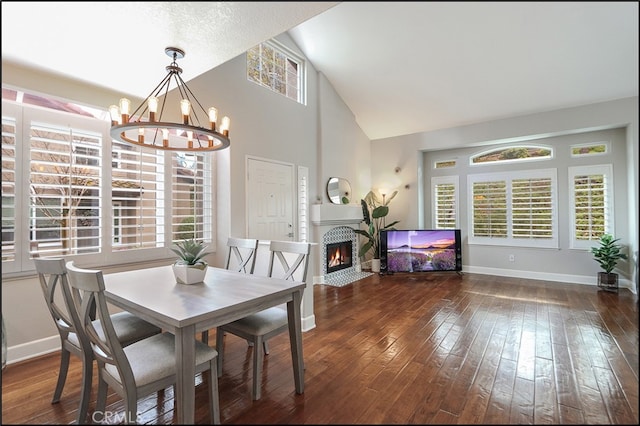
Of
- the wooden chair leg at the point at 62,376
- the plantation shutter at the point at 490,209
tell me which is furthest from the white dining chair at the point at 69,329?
the plantation shutter at the point at 490,209

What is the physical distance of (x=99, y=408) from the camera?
1479 millimetres

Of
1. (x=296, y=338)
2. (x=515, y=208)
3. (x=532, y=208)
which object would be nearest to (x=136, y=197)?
(x=296, y=338)

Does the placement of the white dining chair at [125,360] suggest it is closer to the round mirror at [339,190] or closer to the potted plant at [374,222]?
the round mirror at [339,190]

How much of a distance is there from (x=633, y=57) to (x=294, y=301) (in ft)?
5.93

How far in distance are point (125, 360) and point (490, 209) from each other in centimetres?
576

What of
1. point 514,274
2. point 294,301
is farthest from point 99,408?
point 514,274

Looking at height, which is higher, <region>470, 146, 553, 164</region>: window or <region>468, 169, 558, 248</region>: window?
<region>470, 146, 553, 164</region>: window

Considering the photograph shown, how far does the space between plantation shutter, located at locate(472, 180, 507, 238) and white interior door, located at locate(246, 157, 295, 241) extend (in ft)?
11.4

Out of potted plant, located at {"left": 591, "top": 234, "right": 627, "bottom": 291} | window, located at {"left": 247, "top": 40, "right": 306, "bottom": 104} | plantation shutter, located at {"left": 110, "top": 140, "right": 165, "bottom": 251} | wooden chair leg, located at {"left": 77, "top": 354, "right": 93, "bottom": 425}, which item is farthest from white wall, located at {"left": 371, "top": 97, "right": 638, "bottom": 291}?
wooden chair leg, located at {"left": 77, "top": 354, "right": 93, "bottom": 425}

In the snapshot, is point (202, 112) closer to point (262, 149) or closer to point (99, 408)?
point (262, 149)

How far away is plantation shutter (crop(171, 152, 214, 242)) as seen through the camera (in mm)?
3285

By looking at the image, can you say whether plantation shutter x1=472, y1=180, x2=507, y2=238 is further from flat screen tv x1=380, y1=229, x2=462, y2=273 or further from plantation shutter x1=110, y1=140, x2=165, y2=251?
plantation shutter x1=110, y1=140, x2=165, y2=251

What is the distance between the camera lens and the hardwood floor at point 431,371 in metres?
1.06

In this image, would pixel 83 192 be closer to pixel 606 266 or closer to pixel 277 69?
pixel 277 69
